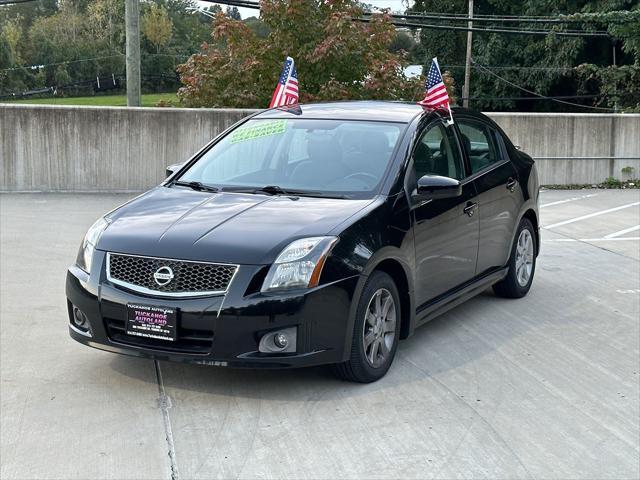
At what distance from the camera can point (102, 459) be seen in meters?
4.54

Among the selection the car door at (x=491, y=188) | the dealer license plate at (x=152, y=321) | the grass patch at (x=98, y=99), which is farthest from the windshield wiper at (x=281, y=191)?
the grass patch at (x=98, y=99)

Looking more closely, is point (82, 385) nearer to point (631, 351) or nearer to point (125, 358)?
point (125, 358)

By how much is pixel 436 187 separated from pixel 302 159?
37.3 inches

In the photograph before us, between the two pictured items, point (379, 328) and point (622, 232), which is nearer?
point (379, 328)

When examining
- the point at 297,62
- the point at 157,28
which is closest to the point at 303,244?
the point at 297,62

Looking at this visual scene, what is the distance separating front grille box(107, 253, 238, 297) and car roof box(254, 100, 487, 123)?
6.72ft

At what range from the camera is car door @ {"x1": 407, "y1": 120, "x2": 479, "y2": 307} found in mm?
6219

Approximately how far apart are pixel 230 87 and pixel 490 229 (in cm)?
994

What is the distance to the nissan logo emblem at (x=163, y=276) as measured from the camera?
5.21 metres

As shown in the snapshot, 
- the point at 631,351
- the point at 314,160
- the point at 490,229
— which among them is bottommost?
the point at 631,351

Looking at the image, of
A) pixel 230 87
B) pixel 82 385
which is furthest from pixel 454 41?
pixel 82 385

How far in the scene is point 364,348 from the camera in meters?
5.57

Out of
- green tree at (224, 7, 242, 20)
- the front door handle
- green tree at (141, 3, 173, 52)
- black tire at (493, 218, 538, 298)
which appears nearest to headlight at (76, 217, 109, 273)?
the front door handle

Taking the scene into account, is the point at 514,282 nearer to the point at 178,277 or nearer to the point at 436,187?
the point at 436,187
